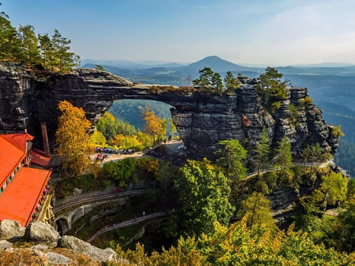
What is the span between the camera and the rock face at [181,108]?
131ft

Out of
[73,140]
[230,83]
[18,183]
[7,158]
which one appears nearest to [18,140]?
[7,158]

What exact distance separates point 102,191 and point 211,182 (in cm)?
1871

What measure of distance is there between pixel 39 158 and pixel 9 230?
87.6 feet

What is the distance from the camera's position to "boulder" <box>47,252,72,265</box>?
10827mm

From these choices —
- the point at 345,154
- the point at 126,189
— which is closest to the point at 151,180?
the point at 126,189

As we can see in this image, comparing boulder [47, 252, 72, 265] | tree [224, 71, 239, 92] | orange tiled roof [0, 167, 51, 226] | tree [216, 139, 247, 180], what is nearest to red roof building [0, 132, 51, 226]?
orange tiled roof [0, 167, 51, 226]

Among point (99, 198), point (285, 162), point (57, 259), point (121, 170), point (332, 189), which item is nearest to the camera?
point (57, 259)

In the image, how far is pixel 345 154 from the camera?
7771 inches

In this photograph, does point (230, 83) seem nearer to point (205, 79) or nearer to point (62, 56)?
point (205, 79)

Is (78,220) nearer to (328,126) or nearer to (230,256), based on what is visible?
(230,256)

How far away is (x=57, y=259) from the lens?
36.6ft

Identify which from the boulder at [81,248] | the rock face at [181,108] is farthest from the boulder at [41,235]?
the rock face at [181,108]

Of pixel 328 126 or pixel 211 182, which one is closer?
pixel 211 182

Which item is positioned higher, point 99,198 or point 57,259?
point 57,259
